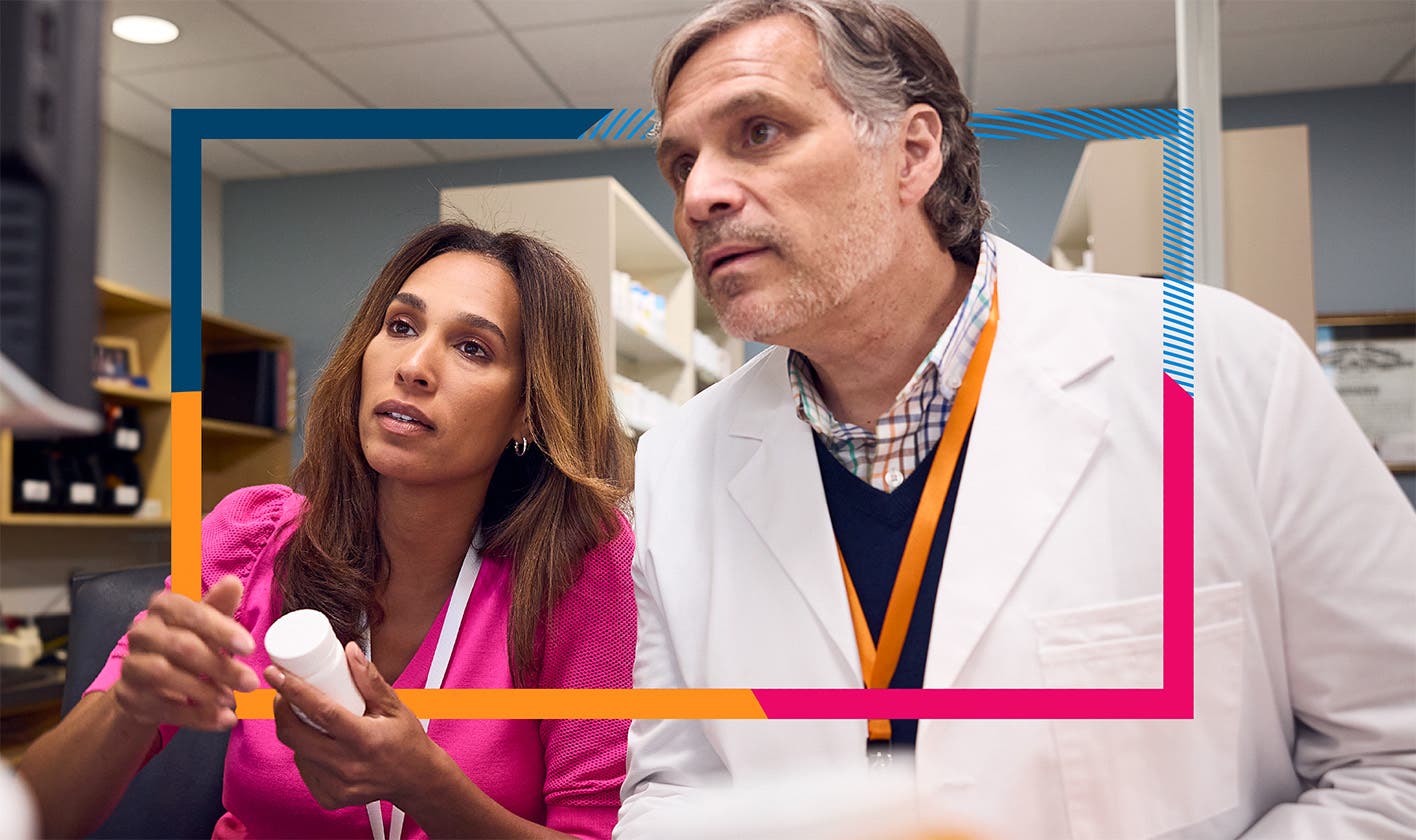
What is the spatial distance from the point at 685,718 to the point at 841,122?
1.64 ft

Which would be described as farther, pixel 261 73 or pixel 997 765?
pixel 261 73

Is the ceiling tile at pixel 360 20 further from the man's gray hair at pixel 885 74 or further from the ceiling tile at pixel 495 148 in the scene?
the man's gray hair at pixel 885 74

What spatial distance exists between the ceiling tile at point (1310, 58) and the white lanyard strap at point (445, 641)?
987 mm

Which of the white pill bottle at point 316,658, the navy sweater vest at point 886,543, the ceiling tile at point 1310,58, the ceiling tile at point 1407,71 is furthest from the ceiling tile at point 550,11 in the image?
the ceiling tile at point 1407,71

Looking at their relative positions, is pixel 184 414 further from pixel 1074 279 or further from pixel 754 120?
pixel 1074 279

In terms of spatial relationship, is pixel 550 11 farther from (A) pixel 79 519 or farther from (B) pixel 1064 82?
(A) pixel 79 519

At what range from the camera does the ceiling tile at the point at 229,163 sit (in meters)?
0.83

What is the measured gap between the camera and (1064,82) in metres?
0.82

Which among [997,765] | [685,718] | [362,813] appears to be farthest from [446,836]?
[997,765]

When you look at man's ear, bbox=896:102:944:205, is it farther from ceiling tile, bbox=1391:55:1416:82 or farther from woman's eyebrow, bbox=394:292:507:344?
ceiling tile, bbox=1391:55:1416:82

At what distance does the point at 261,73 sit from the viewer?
37.7 inches

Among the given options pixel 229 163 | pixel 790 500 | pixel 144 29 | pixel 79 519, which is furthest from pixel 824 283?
pixel 79 519

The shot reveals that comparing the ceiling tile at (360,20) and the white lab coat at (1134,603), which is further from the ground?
the ceiling tile at (360,20)

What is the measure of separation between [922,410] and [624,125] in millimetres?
350
